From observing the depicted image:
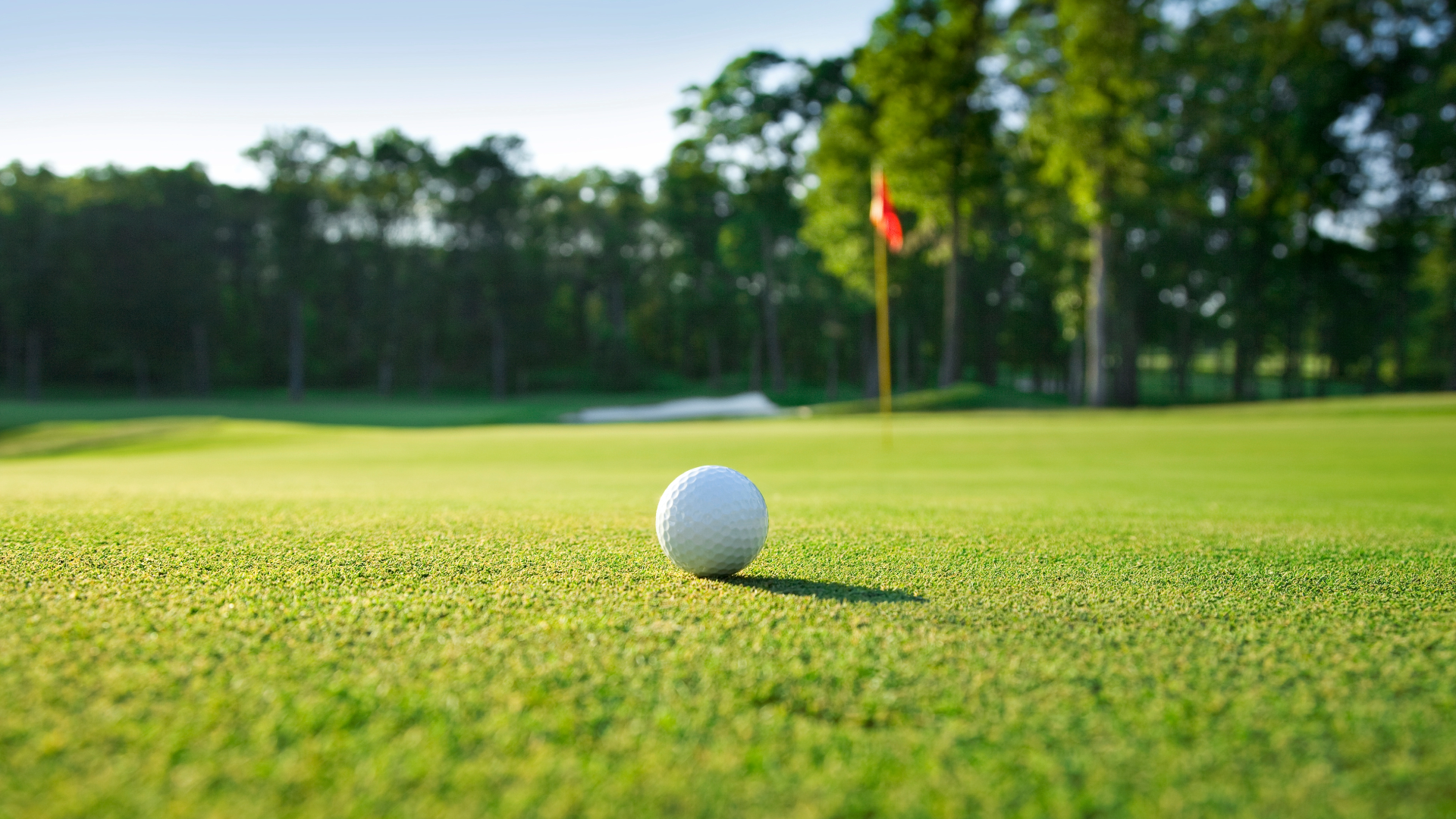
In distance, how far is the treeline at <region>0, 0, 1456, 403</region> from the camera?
27.5 metres

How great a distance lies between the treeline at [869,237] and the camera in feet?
90.2

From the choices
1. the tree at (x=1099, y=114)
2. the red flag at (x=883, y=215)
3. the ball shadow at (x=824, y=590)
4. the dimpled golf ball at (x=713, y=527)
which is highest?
the tree at (x=1099, y=114)

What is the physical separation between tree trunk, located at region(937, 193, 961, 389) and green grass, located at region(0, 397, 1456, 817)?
23.8m

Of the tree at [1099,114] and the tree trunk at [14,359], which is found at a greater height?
the tree at [1099,114]

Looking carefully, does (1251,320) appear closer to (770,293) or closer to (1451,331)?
(1451,331)

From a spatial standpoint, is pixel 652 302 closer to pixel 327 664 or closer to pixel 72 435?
pixel 72 435

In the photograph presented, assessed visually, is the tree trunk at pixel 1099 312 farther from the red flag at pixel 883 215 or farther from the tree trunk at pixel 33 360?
the tree trunk at pixel 33 360

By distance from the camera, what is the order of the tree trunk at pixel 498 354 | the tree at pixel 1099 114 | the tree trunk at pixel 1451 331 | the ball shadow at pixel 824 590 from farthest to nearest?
the tree trunk at pixel 498 354 → the tree trunk at pixel 1451 331 → the tree at pixel 1099 114 → the ball shadow at pixel 824 590

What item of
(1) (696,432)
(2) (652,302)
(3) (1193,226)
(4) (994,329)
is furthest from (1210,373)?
(1) (696,432)

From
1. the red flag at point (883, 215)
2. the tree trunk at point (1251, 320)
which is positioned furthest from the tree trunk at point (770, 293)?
the red flag at point (883, 215)

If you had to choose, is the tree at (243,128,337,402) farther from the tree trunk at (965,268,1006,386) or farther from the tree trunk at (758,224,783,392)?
the tree trunk at (965,268,1006,386)

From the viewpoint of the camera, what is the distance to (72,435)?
19.4 meters

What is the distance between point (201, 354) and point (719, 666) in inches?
2173

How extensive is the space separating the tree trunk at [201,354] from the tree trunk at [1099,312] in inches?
1823
